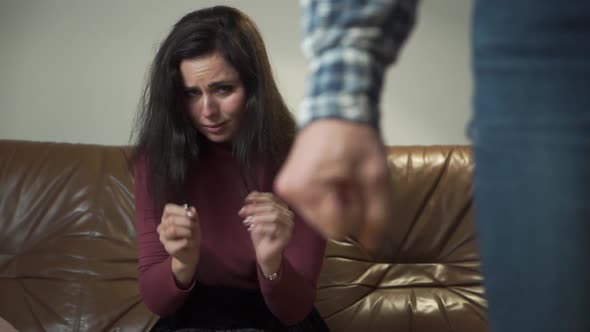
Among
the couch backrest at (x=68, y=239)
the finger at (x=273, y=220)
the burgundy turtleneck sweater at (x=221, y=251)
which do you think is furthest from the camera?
the couch backrest at (x=68, y=239)

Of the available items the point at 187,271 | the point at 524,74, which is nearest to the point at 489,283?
the point at 524,74

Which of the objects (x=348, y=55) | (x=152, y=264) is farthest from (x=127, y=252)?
(x=348, y=55)

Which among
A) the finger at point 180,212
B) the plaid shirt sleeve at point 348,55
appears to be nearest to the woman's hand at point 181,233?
the finger at point 180,212

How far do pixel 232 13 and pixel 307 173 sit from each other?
1153 mm

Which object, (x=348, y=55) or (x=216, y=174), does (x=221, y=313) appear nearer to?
(x=216, y=174)

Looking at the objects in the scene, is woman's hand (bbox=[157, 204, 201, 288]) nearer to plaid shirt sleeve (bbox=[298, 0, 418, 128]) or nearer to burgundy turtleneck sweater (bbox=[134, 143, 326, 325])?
burgundy turtleneck sweater (bbox=[134, 143, 326, 325])

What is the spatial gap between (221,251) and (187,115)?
0.31m

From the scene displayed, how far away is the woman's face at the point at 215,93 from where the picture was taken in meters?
1.46

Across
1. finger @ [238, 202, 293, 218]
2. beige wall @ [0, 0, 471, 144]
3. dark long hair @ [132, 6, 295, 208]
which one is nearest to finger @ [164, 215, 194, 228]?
finger @ [238, 202, 293, 218]

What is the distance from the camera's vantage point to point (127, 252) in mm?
1910

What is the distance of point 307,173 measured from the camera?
46cm

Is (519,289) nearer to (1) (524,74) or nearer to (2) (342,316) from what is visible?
(1) (524,74)

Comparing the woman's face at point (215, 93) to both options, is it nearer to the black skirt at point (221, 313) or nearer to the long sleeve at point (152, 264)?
the long sleeve at point (152, 264)

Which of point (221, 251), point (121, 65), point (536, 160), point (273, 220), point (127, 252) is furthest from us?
point (121, 65)
